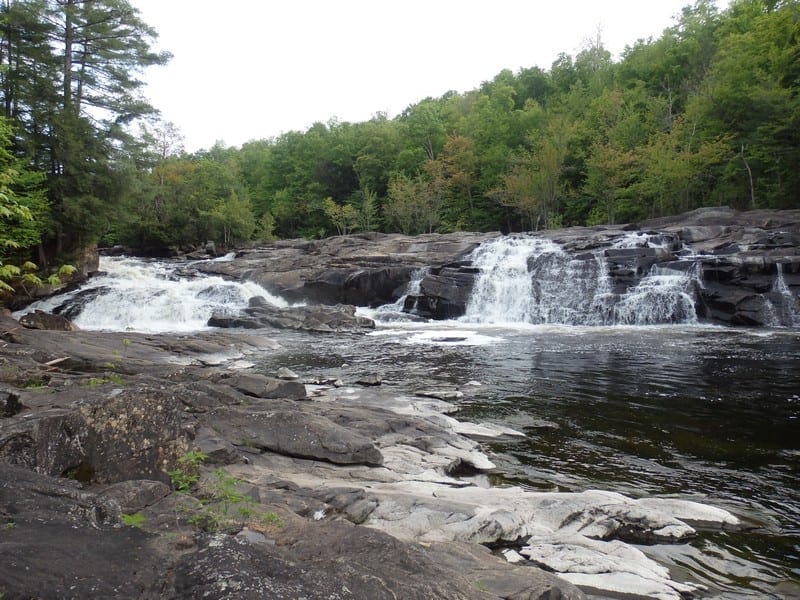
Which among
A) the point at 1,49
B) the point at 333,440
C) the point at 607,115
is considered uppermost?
the point at 607,115

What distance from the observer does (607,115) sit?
4131 centimetres

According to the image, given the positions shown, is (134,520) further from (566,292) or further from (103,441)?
(566,292)

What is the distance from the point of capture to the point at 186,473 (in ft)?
13.4

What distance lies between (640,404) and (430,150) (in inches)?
1961

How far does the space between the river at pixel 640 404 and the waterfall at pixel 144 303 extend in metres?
0.43

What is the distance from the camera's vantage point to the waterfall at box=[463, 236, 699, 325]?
800 inches

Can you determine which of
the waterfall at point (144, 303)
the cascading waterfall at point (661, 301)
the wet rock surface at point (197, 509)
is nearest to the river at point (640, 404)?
the waterfall at point (144, 303)

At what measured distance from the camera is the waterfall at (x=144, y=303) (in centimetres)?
2136

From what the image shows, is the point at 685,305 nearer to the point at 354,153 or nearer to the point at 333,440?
the point at 333,440

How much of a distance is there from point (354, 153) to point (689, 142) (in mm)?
36990

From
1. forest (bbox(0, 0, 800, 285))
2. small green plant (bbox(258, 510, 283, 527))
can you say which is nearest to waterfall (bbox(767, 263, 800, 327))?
forest (bbox(0, 0, 800, 285))

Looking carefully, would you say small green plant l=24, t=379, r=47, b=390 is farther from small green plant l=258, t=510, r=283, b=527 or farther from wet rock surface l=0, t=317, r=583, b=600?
small green plant l=258, t=510, r=283, b=527

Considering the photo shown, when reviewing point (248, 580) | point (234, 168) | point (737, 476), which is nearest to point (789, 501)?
point (737, 476)

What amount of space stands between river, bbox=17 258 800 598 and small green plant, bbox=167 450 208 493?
3436mm
